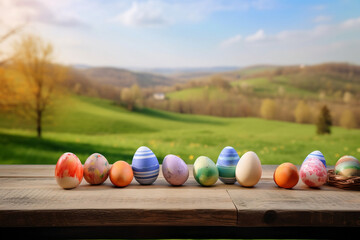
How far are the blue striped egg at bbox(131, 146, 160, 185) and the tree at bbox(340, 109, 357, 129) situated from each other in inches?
116

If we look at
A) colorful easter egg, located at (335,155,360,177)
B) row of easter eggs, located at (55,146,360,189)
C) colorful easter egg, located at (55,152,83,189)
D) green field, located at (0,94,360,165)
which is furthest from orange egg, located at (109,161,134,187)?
green field, located at (0,94,360,165)

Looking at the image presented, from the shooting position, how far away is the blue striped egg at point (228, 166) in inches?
51.9

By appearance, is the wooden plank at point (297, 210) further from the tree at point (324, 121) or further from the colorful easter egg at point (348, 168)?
the tree at point (324, 121)

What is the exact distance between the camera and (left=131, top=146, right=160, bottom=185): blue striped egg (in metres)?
1.29

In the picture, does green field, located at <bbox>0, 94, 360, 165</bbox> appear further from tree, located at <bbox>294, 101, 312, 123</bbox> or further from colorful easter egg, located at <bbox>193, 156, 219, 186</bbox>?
colorful easter egg, located at <bbox>193, 156, 219, 186</bbox>

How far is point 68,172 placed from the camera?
48.0 inches

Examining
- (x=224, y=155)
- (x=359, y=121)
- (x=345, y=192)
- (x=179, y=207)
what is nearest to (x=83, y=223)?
(x=179, y=207)

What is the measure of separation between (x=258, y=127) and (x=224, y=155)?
2431 mm

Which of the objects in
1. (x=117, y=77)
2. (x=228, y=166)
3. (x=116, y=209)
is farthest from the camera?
(x=117, y=77)

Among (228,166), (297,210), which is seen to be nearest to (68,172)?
(228,166)

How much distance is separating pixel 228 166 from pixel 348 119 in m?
2.82

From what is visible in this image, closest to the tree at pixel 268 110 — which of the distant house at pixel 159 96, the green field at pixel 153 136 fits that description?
the green field at pixel 153 136

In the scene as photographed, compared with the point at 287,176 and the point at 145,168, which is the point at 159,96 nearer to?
the point at 145,168

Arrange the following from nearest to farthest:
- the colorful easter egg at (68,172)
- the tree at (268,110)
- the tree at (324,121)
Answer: the colorful easter egg at (68,172) → the tree at (324,121) → the tree at (268,110)
